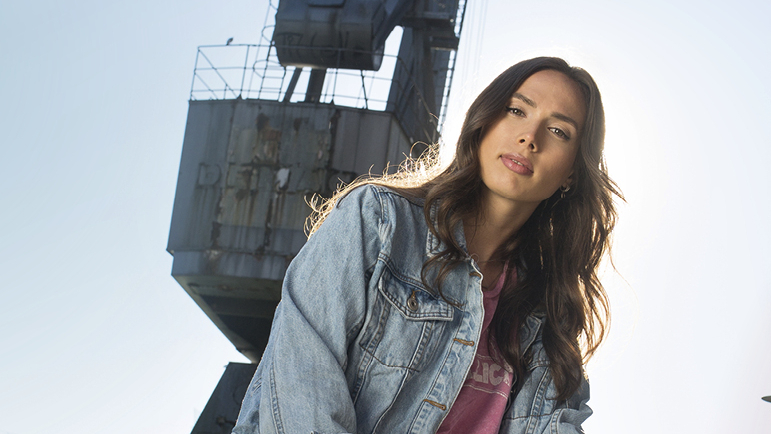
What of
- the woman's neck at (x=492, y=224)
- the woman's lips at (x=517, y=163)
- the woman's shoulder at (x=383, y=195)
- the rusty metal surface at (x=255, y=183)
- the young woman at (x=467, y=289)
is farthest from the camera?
the rusty metal surface at (x=255, y=183)

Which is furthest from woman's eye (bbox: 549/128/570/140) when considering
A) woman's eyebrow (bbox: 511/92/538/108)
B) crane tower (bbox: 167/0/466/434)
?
crane tower (bbox: 167/0/466/434)

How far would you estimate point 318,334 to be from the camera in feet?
6.66

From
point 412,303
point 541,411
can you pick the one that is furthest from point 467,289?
point 541,411

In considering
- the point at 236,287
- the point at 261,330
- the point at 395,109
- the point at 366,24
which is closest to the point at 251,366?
the point at 261,330

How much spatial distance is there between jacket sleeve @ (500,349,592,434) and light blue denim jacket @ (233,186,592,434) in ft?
1.37

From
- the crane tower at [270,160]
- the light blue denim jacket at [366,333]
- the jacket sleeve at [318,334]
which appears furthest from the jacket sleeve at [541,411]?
the crane tower at [270,160]

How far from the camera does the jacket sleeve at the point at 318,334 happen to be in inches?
76.7

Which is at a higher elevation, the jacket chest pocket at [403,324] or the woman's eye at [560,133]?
the woman's eye at [560,133]

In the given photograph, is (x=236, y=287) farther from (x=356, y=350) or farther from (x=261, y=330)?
(x=356, y=350)

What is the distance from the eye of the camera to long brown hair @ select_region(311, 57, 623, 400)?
97.5 inches

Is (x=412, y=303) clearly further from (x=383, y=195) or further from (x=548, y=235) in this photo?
(x=548, y=235)

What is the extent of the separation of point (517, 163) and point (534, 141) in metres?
0.10

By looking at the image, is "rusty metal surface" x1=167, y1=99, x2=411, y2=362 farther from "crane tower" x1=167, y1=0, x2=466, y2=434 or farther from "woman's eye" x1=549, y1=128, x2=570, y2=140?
"woman's eye" x1=549, y1=128, x2=570, y2=140

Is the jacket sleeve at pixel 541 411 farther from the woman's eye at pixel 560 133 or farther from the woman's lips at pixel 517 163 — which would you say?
the woman's eye at pixel 560 133
